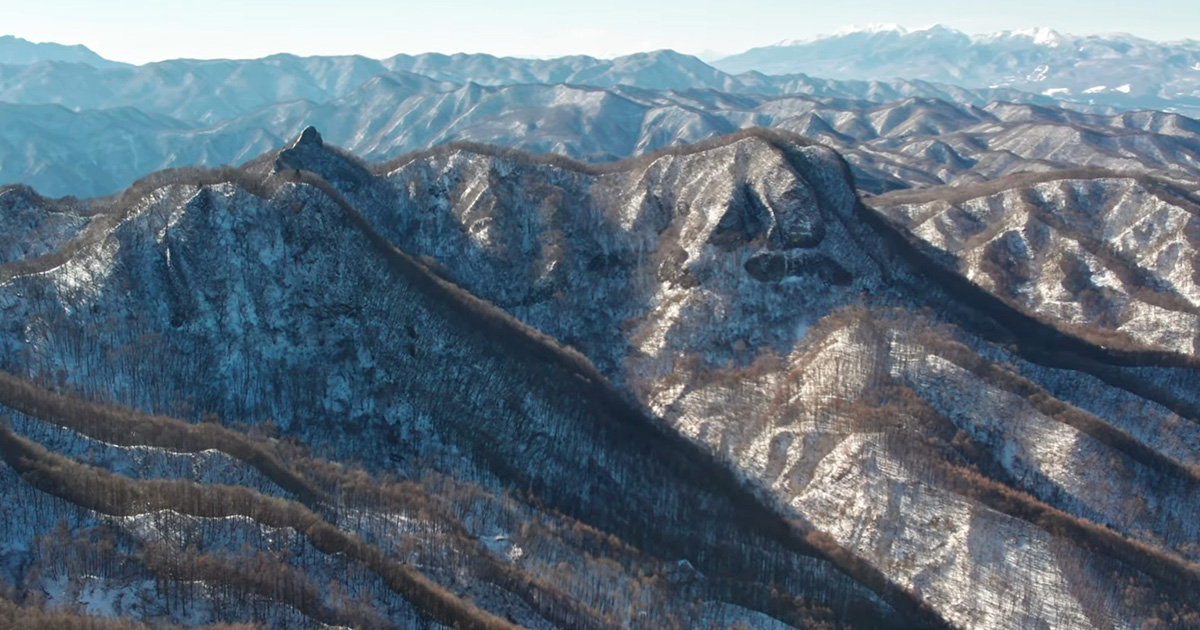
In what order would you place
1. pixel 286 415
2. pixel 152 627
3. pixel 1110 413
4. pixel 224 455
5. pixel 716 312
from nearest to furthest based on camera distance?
pixel 152 627 < pixel 224 455 < pixel 286 415 < pixel 1110 413 < pixel 716 312

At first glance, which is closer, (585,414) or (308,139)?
(585,414)

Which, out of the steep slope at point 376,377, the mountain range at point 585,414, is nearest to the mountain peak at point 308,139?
the mountain range at point 585,414

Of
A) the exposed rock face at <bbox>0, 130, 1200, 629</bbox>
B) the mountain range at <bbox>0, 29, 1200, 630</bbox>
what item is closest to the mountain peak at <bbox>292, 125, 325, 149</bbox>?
the mountain range at <bbox>0, 29, 1200, 630</bbox>

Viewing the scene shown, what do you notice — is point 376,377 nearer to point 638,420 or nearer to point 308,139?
point 638,420

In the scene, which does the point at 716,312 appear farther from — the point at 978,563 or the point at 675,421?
the point at 978,563

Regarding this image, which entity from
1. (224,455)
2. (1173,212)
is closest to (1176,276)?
(1173,212)

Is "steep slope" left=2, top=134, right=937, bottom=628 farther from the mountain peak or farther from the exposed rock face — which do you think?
the mountain peak

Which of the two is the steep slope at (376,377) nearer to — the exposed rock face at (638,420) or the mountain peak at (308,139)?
the exposed rock face at (638,420)

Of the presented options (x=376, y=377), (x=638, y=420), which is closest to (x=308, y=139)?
(x=376, y=377)
